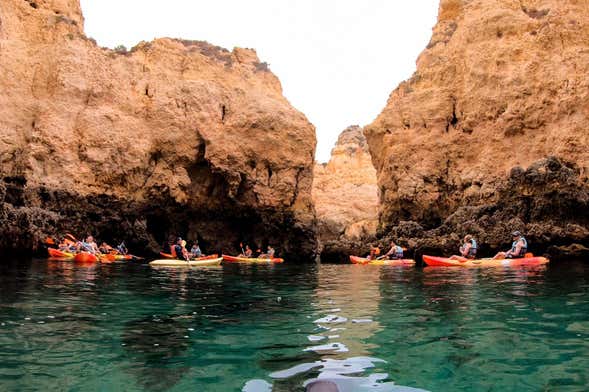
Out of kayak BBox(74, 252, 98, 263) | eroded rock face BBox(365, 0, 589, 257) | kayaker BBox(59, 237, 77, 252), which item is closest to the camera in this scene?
kayak BBox(74, 252, 98, 263)

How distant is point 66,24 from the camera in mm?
28484

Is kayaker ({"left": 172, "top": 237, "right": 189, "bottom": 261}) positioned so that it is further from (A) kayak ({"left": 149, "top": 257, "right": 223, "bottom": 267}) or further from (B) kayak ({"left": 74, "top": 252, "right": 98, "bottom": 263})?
(B) kayak ({"left": 74, "top": 252, "right": 98, "bottom": 263})

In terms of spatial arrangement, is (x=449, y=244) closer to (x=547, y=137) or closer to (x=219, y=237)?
(x=547, y=137)

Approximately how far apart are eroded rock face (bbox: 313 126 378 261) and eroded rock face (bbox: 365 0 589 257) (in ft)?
36.3

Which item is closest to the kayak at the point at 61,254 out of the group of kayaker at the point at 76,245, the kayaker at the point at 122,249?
the group of kayaker at the point at 76,245

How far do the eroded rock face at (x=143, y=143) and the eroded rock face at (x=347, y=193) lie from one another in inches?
488

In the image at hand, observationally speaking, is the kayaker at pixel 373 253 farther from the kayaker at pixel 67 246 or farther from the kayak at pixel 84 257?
the kayaker at pixel 67 246

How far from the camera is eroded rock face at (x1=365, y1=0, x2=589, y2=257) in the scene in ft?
73.2

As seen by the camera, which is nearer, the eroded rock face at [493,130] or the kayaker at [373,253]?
the eroded rock face at [493,130]

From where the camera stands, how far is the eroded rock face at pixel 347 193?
50750 millimetres

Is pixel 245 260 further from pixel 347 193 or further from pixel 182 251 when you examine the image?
pixel 347 193

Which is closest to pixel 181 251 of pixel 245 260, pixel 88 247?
pixel 88 247

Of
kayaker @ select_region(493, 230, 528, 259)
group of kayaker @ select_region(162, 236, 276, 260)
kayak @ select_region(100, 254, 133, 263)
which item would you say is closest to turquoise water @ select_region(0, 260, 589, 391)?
kayaker @ select_region(493, 230, 528, 259)

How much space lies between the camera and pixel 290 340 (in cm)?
578
